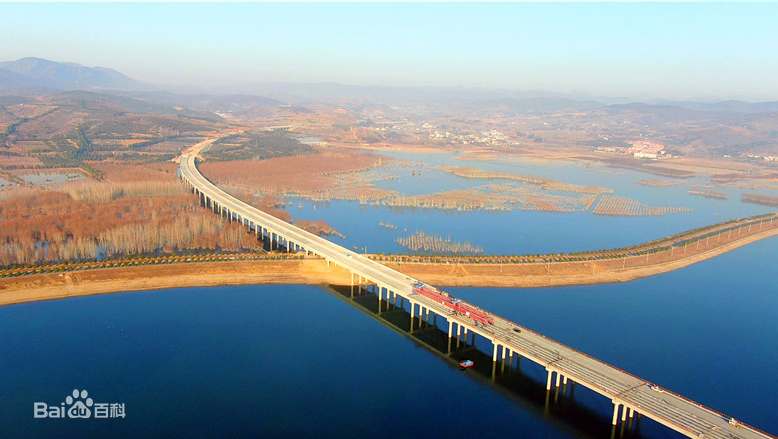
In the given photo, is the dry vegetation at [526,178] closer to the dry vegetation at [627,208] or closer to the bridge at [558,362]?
the dry vegetation at [627,208]

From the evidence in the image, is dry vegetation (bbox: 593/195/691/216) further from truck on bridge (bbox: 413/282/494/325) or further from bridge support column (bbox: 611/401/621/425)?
bridge support column (bbox: 611/401/621/425)

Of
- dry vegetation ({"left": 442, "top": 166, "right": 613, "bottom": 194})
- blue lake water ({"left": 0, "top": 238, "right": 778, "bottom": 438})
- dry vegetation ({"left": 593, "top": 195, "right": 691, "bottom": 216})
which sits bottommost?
blue lake water ({"left": 0, "top": 238, "right": 778, "bottom": 438})

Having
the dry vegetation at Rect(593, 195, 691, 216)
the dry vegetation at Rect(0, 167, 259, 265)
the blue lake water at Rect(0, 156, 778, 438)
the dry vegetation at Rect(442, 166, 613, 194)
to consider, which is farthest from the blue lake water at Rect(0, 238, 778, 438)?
the dry vegetation at Rect(442, 166, 613, 194)

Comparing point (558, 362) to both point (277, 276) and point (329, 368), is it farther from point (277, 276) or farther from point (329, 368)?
point (277, 276)

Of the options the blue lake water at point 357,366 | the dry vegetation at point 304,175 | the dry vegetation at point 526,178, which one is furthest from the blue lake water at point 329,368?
the dry vegetation at point 526,178

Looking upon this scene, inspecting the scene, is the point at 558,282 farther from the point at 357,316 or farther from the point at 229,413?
the point at 229,413

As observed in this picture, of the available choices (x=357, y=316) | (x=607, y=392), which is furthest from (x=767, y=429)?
(x=357, y=316)

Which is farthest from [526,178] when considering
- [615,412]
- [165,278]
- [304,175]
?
[615,412]
